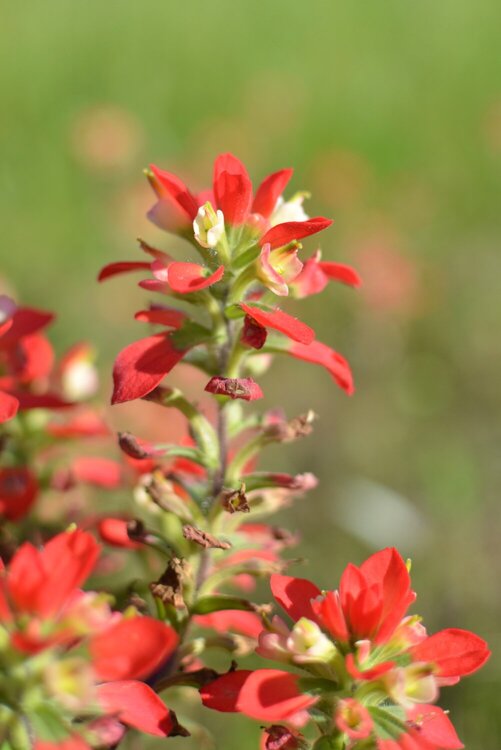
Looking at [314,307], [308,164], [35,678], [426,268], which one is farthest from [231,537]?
[308,164]

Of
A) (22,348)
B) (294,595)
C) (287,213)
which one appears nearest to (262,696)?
(294,595)

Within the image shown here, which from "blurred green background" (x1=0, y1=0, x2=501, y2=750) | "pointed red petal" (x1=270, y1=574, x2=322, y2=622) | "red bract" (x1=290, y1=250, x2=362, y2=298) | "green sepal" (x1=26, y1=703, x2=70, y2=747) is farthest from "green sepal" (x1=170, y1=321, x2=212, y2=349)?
"blurred green background" (x1=0, y1=0, x2=501, y2=750)

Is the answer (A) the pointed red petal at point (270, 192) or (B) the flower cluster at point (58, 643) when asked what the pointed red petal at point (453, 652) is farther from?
(A) the pointed red petal at point (270, 192)

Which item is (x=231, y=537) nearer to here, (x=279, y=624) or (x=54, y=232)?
(x=279, y=624)

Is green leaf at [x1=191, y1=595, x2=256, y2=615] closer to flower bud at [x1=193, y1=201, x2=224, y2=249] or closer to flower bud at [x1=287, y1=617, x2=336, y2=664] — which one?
flower bud at [x1=287, y1=617, x2=336, y2=664]

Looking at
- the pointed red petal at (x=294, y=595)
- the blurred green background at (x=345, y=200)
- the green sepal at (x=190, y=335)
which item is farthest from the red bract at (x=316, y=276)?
the blurred green background at (x=345, y=200)
